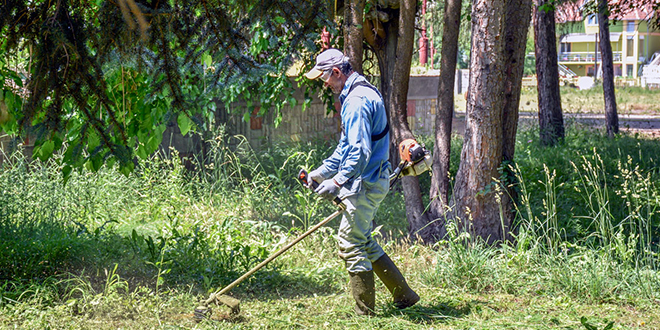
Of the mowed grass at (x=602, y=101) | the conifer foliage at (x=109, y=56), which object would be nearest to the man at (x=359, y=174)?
the conifer foliage at (x=109, y=56)

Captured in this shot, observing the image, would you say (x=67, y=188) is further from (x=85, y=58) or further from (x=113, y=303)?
(x=85, y=58)

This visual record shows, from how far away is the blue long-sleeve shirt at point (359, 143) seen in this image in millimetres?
4211

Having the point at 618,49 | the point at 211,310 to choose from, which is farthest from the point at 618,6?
the point at 618,49

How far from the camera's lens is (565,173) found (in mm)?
9039

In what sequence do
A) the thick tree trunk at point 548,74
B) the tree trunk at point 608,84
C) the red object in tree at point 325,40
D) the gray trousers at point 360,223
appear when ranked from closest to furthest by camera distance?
1. the gray trousers at point 360,223
2. the red object in tree at point 325,40
3. the thick tree trunk at point 548,74
4. the tree trunk at point 608,84

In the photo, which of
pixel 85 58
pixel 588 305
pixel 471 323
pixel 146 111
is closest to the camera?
pixel 85 58

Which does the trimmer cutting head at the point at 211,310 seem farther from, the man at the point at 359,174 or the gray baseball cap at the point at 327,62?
the gray baseball cap at the point at 327,62

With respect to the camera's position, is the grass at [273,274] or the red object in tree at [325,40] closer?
the grass at [273,274]

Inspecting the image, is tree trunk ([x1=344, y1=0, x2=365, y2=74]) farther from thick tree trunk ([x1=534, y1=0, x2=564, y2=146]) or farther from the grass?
thick tree trunk ([x1=534, y1=0, x2=564, y2=146])

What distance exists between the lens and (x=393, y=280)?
4.62 meters

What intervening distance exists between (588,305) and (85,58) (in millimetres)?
3927

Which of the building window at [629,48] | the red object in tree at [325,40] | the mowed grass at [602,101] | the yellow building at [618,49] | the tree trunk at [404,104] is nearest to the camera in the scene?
the tree trunk at [404,104]

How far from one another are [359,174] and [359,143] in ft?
0.80

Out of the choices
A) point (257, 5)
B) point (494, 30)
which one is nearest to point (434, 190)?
point (494, 30)
